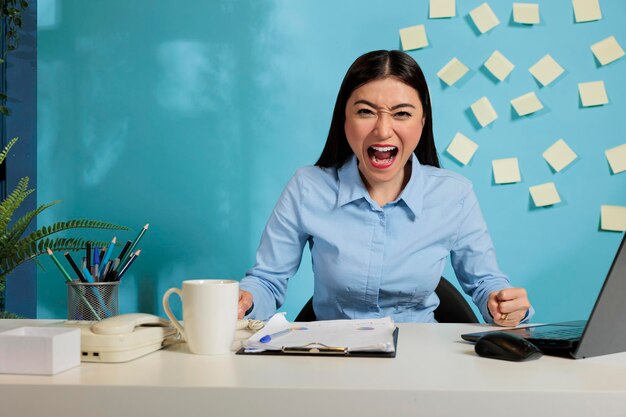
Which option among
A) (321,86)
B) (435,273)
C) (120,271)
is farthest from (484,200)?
(120,271)

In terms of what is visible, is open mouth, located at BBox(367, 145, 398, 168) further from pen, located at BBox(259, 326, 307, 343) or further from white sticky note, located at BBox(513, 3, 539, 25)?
white sticky note, located at BBox(513, 3, 539, 25)

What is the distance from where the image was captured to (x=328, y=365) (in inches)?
33.9

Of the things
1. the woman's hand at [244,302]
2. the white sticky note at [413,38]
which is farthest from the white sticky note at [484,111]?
the woman's hand at [244,302]

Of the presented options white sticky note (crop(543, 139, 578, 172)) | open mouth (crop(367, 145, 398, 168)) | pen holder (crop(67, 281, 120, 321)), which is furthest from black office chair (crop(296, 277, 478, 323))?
white sticky note (crop(543, 139, 578, 172))

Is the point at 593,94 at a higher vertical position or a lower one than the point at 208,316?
higher

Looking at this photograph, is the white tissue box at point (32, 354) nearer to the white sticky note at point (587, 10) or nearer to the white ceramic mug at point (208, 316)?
the white ceramic mug at point (208, 316)

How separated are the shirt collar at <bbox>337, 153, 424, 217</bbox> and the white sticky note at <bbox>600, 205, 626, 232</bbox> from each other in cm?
96

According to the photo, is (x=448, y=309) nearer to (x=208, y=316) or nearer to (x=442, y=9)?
(x=208, y=316)

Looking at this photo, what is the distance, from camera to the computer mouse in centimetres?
90

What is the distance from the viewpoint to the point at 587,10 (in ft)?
7.62

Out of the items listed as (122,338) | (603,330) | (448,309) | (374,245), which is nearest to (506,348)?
(603,330)

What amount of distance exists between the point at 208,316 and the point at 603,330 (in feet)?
1.71

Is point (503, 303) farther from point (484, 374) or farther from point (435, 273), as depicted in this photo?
point (484, 374)

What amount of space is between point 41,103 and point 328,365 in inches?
78.9
